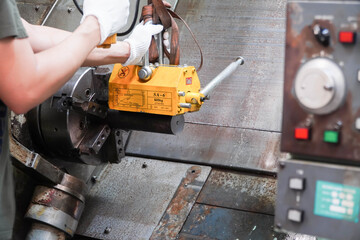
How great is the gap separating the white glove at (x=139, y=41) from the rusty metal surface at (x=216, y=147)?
0.55m

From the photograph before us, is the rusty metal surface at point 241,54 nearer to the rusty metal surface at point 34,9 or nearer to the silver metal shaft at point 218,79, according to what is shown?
the silver metal shaft at point 218,79

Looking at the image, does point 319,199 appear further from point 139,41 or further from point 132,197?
point 132,197

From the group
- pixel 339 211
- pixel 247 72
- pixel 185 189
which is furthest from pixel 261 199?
pixel 339 211

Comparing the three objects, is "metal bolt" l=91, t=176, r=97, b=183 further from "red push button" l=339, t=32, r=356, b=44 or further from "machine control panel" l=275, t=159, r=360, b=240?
"red push button" l=339, t=32, r=356, b=44

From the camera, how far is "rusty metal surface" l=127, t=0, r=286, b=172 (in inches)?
91.5

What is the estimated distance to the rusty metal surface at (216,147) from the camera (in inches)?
89.1

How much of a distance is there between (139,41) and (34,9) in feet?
2.78

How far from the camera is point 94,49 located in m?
1.89

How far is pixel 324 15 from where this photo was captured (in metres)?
1.02

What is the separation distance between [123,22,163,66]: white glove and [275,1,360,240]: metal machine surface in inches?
37.6

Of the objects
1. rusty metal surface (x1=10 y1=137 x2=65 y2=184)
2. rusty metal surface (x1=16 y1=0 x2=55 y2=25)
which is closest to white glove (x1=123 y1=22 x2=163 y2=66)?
rusty metal surface (x1=10 y1=137 x2=65 y2=184)

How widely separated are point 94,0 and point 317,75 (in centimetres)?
81

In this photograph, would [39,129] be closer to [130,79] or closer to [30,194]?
[30,194]

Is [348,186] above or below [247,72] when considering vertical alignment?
above
